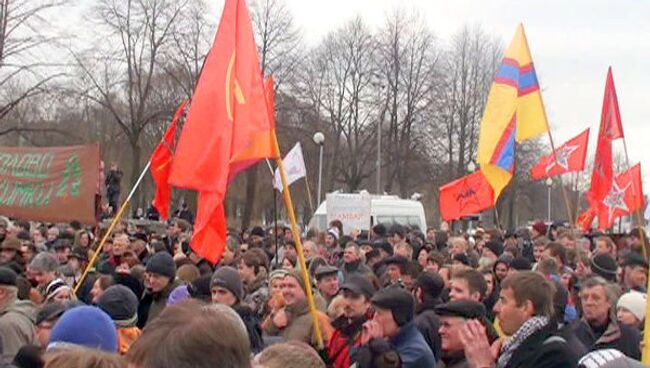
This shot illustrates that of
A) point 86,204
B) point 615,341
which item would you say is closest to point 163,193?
point 86,204

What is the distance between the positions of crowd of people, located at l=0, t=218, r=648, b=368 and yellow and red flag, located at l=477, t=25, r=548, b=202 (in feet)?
3.29

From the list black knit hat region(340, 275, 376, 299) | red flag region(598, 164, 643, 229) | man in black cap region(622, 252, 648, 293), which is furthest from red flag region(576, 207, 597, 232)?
black knit hat region(340, 275, 376, 299)

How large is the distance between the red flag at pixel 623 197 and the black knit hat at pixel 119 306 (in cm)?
927

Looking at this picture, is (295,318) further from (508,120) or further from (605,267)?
(508,120)

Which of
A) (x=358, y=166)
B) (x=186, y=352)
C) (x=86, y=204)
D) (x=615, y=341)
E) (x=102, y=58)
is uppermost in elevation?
(x=102, y=58)

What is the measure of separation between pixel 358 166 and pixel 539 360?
44.8 meters

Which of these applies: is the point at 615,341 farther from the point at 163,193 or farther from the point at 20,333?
the point at 163,193

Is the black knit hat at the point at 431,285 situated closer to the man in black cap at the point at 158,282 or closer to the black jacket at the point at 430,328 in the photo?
Result: the black jacket at the point at 430,328

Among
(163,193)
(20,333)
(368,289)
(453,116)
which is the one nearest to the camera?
(20,333)

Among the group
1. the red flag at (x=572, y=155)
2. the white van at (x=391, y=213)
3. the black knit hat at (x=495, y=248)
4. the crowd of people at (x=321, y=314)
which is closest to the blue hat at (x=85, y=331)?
the crowd of people at (x=321, y=314)

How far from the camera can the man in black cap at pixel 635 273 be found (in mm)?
8344

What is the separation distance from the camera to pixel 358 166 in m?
49.3

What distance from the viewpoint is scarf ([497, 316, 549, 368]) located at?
4648 millimetres

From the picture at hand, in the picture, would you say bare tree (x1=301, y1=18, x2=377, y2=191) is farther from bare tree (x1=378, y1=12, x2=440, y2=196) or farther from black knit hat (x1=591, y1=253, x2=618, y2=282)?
black knit hat (x1=591, y1=253, x2=618, y2=282)
